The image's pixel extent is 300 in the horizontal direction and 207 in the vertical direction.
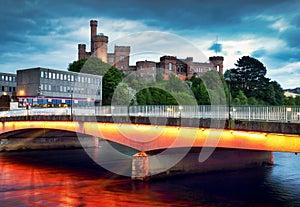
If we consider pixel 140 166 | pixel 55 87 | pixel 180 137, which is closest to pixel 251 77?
pixel 55 87

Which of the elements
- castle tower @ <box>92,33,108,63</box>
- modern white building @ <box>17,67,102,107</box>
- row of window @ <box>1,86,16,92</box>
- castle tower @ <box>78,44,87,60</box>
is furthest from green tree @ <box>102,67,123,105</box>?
castle tower @ <box>78,44,87,60</box>

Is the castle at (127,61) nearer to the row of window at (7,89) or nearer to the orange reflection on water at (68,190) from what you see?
the row of window at (7,89)

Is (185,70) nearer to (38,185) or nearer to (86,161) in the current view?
(86,161)

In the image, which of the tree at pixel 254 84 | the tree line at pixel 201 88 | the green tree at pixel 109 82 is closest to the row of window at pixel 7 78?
the tree line at pixel 201 88

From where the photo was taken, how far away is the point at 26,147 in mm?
63531

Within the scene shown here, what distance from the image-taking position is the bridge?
922 inches

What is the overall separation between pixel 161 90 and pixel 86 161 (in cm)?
4982

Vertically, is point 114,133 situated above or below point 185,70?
below

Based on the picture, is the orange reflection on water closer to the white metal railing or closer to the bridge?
the bridge

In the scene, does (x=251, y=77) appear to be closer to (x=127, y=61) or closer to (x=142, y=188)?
(x=127, y=61)

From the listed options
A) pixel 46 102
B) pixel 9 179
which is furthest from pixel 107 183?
pixel 46 102

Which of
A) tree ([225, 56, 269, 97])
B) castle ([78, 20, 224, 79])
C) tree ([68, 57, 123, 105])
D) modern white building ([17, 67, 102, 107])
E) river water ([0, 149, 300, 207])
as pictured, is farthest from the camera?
castle ([78, 20, 224, 79])

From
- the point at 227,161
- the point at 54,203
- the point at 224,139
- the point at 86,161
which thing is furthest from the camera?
→ the point at 86,161

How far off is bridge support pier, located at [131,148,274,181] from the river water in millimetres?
823
